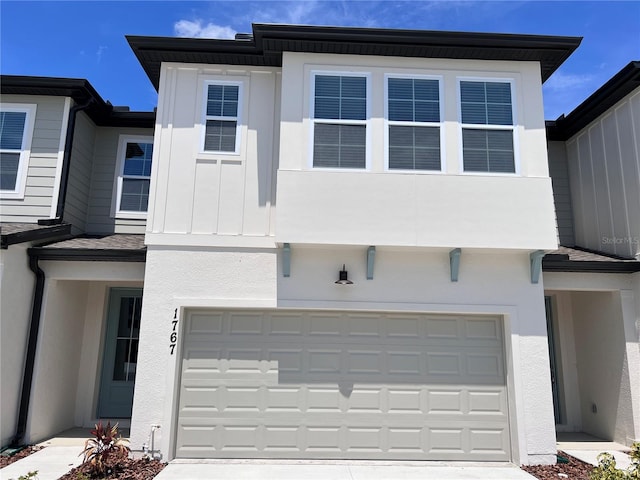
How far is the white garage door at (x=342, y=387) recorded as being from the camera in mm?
7000

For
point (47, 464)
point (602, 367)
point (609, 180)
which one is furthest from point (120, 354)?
point (609, 180)

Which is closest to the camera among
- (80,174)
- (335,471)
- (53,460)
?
(335,471)

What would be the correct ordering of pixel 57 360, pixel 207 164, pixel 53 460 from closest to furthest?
1. pixel 53 460
2. pixel 207 164
3. pixel 57 360

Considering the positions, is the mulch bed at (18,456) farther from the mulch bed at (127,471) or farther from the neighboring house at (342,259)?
the mulch bed at (127,471)

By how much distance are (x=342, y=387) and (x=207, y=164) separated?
409 cm

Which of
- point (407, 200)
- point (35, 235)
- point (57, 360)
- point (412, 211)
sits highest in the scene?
point (407, 200)

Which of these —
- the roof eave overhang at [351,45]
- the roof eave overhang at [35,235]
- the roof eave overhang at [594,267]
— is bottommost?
the roof eave overhang at [594,267]

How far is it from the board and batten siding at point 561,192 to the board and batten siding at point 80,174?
9.70 meters

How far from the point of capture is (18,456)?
6.86 m

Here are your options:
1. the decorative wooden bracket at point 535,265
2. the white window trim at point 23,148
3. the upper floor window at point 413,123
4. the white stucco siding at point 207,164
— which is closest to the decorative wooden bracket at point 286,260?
the white stucco siding at point 207,164

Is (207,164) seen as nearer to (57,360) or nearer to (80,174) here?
(80,174)

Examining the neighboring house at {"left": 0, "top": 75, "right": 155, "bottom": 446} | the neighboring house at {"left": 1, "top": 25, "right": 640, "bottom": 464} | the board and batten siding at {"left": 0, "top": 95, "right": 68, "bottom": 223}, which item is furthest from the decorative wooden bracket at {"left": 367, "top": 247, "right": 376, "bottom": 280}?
the board and batten siding at {"left": 0, "top": 95, "right": 68, "bottom": 223}

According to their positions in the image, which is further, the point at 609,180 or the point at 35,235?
the point at 609,180

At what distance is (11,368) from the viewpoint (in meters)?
7.21
